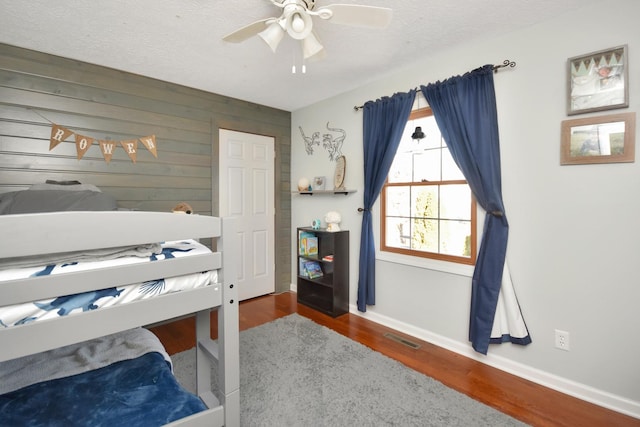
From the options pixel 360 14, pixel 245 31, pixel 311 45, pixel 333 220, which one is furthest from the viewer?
pixel 333 220

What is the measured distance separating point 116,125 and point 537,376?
153 inches

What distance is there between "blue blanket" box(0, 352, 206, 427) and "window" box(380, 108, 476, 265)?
6.99 ft

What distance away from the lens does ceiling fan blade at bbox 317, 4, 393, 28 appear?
1441 millimetres

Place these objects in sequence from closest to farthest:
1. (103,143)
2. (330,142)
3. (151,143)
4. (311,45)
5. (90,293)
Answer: (90,293)
(311,45)
(103,143)
(151,143)
(330,142)

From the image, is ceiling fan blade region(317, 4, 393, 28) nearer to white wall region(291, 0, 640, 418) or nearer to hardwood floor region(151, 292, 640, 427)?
white wall region(291, 0, 640, 418)

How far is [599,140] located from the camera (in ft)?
5.70

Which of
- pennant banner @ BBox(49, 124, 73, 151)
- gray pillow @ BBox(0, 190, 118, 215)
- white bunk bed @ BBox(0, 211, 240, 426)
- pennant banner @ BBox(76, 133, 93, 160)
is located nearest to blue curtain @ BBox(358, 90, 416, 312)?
white bunk bed @ BBox(0, 211, 240, 426)

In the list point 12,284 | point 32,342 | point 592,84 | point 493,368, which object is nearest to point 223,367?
point 32,342

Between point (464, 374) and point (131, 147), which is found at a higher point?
point (131, 147)

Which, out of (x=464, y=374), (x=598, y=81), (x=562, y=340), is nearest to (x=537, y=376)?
(x=562, y=340)

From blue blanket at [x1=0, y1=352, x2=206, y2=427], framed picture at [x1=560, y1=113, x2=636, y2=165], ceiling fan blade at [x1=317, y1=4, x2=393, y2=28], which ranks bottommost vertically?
blue blanket at [x1=0, y1=352, x2=206, y2=427]

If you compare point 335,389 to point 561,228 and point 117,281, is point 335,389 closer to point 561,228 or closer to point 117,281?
point 117,281

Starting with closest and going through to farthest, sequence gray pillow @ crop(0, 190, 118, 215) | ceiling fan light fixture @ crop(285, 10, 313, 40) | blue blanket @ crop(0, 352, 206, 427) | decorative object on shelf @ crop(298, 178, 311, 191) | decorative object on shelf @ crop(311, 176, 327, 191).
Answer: blue blanket @ crop(0, 352, 206, 427) < ceiling fan light fixture @ crop(285, 10, 313, 40) < gray pillow @ crop(0, 190, 118, 215) < decorative object on shelf @ crop(311, 176, 327, 191) < decorative object on shelf @ crop(298, 178, 311, 191)

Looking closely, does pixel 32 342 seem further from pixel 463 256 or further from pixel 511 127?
pixel 511 127
